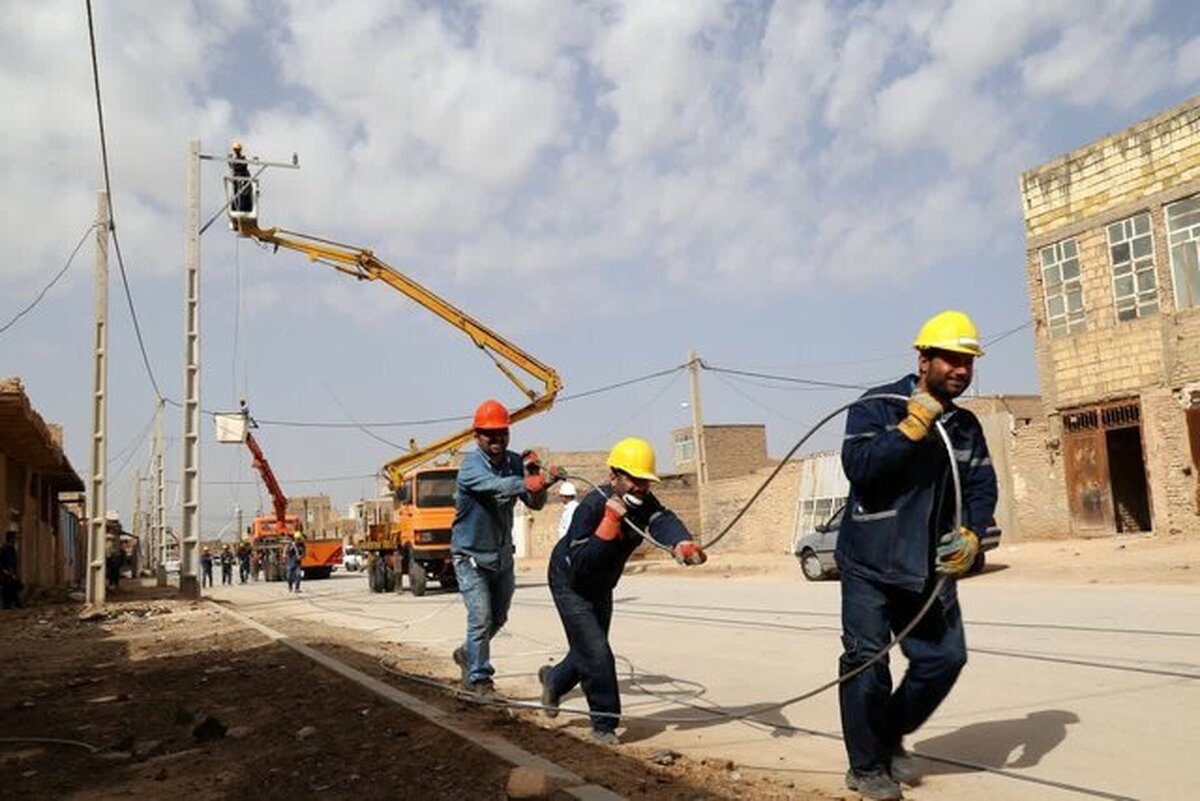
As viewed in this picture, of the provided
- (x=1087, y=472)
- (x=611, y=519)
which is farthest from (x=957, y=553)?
(x=1087, y=472)

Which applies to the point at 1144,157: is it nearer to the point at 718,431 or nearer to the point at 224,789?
the point at 224,789

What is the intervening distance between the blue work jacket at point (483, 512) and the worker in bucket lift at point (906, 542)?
2557 mm

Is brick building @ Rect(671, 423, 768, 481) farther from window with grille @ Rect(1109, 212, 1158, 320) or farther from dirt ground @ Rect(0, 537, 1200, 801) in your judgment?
dirt ground @ Rect(0, 537, 1200, 801)

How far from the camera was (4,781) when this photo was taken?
5.51 meters

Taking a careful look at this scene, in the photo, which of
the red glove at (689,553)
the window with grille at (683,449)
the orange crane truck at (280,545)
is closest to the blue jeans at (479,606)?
the red glove at (689,553)

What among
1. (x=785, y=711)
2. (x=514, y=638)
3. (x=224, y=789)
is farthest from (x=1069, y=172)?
(x=224, y=789)

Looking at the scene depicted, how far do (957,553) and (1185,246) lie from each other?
22118 mm

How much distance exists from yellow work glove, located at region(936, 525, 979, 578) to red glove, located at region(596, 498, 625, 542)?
1.71 m

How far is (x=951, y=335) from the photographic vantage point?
427cm

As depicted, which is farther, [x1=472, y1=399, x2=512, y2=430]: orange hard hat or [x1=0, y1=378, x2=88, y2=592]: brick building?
[x1=0, y1=378, x2=88, y2=592]: brick building

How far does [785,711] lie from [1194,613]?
268 inches

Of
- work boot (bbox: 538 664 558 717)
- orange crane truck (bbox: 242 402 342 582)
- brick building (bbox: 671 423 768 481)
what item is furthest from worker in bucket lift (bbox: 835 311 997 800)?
brick building (bbox: 671 423 768 481)

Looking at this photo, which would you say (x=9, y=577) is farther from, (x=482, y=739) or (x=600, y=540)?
(x=600, y=540)

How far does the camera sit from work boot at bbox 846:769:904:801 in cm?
438
